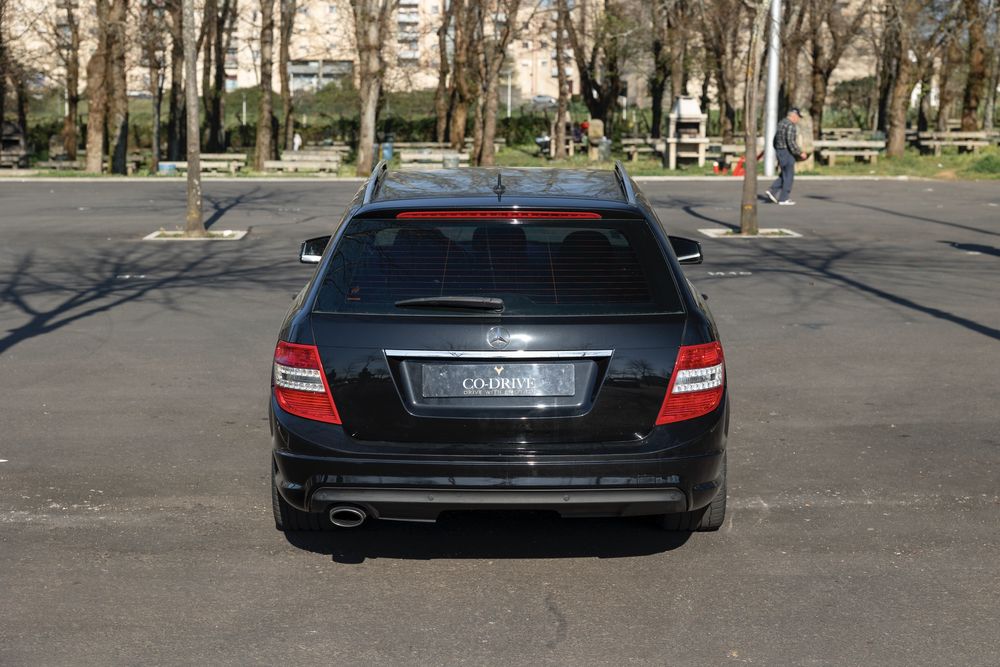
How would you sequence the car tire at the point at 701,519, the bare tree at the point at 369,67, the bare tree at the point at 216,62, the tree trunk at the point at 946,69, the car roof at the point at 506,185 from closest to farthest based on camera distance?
the car roof at the point at 506,185
the car tire at the point at 701,519
the bare tree at the point at 369,67
the tree trunk at the point at 946,69
the bare tree at the point at 216,62

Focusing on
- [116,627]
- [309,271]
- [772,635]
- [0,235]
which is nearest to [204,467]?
[116,627]

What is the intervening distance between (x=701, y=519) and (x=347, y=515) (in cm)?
159

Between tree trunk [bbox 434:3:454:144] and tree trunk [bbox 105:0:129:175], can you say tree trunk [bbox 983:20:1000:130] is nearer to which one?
tree trunk [bbox 434:3:454:144]

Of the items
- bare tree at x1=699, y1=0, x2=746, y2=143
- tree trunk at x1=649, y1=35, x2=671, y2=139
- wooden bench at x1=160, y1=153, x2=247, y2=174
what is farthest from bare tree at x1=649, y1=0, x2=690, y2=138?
wooden bench at x1=160, y1=153, x2=247, y2=174

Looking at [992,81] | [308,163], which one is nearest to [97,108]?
[308,163]

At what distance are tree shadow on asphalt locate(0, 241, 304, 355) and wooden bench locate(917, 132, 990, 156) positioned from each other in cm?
3214

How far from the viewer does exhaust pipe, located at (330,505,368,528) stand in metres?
4.84

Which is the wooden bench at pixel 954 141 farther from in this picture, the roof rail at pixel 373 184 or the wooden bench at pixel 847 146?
the roof rail at pixel 373 184

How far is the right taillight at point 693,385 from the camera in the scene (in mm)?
4848

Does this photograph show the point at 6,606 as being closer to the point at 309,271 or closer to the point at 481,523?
the point at 481,523

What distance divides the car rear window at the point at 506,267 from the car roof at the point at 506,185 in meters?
0.22

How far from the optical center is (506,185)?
5621 millimetres

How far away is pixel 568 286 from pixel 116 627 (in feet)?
6.79

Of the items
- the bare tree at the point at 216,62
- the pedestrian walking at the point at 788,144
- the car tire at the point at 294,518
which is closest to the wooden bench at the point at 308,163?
the bare tree at the point at 216,62
